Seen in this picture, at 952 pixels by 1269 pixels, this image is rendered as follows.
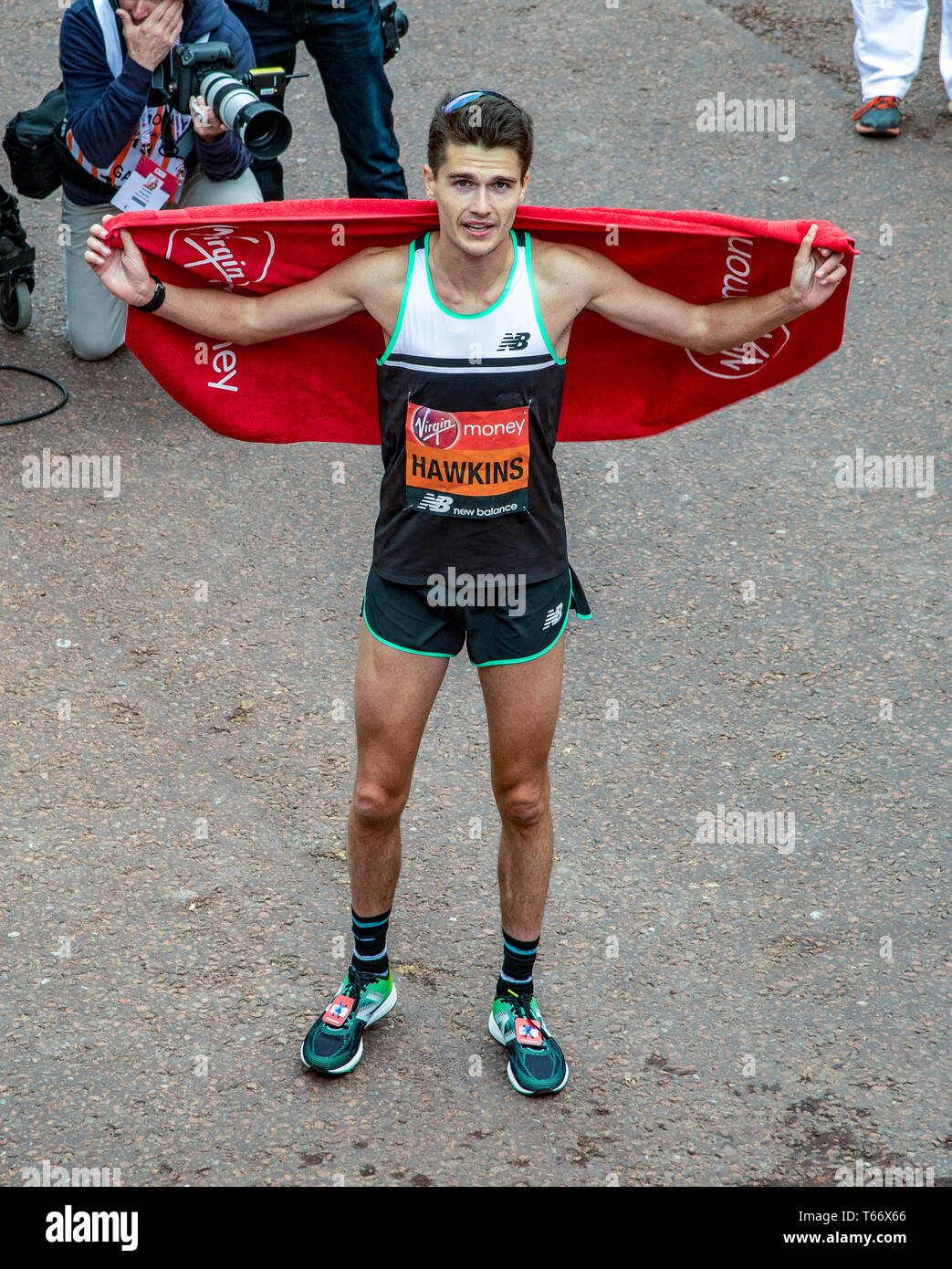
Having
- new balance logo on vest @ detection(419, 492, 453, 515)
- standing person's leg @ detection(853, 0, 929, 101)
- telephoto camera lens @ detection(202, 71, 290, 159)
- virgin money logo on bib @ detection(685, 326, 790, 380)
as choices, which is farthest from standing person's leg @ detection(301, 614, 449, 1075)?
standing person's leg @ detection(853, 0, 929, 101)

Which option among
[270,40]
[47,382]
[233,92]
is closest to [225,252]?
[233,92]

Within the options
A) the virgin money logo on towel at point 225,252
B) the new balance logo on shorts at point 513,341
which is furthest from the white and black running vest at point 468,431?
the virgin money logo on towel at point 225,252

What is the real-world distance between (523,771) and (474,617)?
17.0 inches

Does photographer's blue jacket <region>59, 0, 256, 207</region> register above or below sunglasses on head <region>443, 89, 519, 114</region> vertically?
below

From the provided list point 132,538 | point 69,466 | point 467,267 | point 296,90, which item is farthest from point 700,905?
point 296,90

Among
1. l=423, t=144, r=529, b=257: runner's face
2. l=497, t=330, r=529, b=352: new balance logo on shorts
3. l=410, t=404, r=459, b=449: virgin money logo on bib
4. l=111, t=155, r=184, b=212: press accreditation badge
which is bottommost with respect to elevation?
l=111, t=155, r=184, b=212: press accreditation badge

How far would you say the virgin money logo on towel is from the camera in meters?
3.81

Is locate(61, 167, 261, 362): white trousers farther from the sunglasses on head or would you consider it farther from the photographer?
the sunglasses on head

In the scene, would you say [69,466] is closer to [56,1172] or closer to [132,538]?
[132,538]

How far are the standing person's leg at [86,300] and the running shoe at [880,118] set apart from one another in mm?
4876

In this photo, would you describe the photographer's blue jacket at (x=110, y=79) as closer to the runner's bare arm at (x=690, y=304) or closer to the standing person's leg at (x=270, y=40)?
the standing person's leg at (x=270, y=40)

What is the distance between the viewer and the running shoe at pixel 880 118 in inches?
363

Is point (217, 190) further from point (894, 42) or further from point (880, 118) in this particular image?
point (894, 42)

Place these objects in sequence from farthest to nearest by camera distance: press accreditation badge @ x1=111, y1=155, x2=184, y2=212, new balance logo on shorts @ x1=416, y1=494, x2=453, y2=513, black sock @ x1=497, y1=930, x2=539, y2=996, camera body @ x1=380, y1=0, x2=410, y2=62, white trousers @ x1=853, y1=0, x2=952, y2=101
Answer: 1. white trousers @ x1=853, y1=0, x2=952, y2=101
2. camera body @ x1=380, y1=0, x2=410, y2=62
3. press accreditation badge @ x1=111, y1=155, x2=184, y2=212
4. black sock @ x1=497, y1=930, x2=539, y2=996
5. new balance logo on shorts @ x1=416, y1=494, x2=453, y2=513
